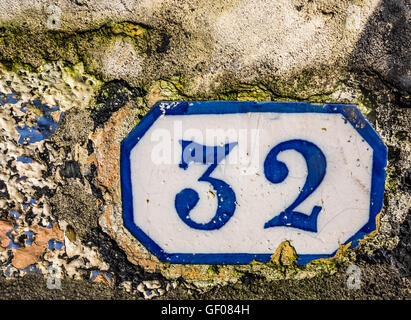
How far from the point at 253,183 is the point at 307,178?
0.20 m

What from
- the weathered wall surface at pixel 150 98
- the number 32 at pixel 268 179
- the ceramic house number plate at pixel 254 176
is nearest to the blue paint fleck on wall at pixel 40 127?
the weathered wall surface at pixel 150 98

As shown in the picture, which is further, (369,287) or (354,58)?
(369,287)

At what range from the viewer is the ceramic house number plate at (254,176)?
3.66 ft

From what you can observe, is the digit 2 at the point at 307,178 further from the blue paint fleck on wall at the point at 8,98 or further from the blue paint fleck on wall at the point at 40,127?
the blue paint fleck on wall at the point at 8,98

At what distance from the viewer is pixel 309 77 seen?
43.2 inches

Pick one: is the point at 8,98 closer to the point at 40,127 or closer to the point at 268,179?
the point at 40,127

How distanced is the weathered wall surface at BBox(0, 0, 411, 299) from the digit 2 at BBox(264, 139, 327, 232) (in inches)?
4.6

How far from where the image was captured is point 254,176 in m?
1.13

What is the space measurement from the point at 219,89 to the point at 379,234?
80 centimetres

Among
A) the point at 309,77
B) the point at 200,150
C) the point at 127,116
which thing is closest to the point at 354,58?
the point at 309,77

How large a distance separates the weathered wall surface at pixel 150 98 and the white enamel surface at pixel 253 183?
Answer: 0.24 feet

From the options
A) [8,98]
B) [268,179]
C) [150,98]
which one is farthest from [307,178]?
[8,98]

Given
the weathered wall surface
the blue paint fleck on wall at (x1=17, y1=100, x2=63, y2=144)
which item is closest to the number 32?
the weathered wall surface

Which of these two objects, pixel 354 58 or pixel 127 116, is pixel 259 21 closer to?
pixel 354 58
